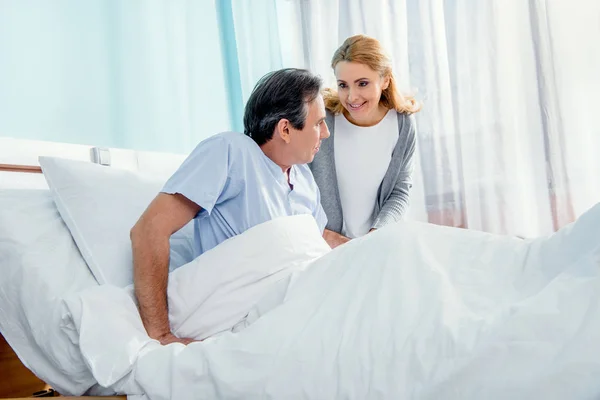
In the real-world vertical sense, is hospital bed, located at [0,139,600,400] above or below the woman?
below

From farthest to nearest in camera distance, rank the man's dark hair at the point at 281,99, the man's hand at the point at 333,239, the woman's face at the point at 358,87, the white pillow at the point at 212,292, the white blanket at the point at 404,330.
Result: the woman's face at the point at 358,87
the man's hand at the point at 333,239
the man's dark hair at the point at 281,99
the white pillow at the point at 212,292
the white blanket at the point at 404,330

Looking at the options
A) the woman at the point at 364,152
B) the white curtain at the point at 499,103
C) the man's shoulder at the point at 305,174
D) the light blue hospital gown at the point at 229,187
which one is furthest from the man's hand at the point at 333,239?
the white curtain at the point at 499,103

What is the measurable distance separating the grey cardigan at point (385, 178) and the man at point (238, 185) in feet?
1.55

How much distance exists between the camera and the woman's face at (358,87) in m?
2.18

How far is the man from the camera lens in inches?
49.8

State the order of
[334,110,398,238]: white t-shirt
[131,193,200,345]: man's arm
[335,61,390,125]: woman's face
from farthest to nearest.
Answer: [334,110,398,238]: white t-shirt, [335,61,390,125]: woman's face, [131,193,200,345]: man's arm

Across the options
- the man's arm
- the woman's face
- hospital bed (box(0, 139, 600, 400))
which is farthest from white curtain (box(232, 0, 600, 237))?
the man's arm

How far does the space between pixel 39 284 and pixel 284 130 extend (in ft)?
2.30

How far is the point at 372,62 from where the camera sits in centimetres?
218

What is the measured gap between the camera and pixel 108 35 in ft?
7.43

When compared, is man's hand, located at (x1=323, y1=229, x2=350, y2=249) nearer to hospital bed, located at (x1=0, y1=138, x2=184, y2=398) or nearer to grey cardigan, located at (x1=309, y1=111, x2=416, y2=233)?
grey cardigan, located at (x1=309, y1=111, x2=416, y2=233)

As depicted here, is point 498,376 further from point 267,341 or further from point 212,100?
point 212,100

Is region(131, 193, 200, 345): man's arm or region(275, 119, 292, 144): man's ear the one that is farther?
region(275, 119, 292, 144): man's ear

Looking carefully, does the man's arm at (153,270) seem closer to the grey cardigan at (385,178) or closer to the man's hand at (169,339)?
the man's hand at (169,339)
